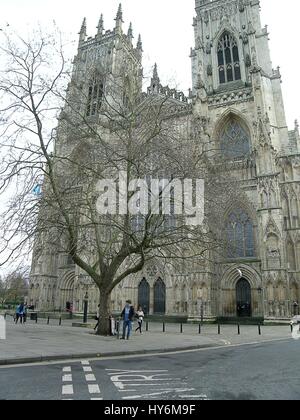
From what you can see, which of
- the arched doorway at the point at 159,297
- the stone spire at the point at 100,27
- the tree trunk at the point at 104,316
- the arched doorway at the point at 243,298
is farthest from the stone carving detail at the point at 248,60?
the tree trunk at the point at 104,316

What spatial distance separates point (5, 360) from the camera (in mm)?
7996

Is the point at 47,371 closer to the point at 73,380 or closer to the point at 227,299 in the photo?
the point at 73,380

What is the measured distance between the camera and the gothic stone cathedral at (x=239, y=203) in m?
28.1

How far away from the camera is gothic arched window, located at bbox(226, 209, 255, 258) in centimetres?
3052

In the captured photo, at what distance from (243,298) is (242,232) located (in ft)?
19.4

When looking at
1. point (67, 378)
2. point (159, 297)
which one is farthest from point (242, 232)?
point (67, 378)

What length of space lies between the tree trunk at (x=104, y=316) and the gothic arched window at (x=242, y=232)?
16.4 meters

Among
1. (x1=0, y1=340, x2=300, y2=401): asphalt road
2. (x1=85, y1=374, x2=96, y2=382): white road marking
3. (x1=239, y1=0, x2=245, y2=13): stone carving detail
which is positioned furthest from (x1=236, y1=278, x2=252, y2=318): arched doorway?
(x1=239, y1=0, x2=245, y2=13): stone carving detail

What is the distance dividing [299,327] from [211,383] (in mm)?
17821

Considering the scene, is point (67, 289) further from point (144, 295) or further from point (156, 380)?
point (156, 380)

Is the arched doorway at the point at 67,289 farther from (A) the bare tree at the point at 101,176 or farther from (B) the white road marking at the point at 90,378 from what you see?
(B) the white road marking at the point at 90,378

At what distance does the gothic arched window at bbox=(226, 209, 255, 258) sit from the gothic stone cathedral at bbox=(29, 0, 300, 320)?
0.29ft

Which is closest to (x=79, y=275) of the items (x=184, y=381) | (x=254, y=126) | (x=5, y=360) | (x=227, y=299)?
(x=227, y=299)

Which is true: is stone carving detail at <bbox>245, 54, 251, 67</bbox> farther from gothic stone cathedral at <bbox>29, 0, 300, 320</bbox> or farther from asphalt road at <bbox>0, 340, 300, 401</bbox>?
asphalt road at <bbox>0, 340, 300, 401</bbox>
